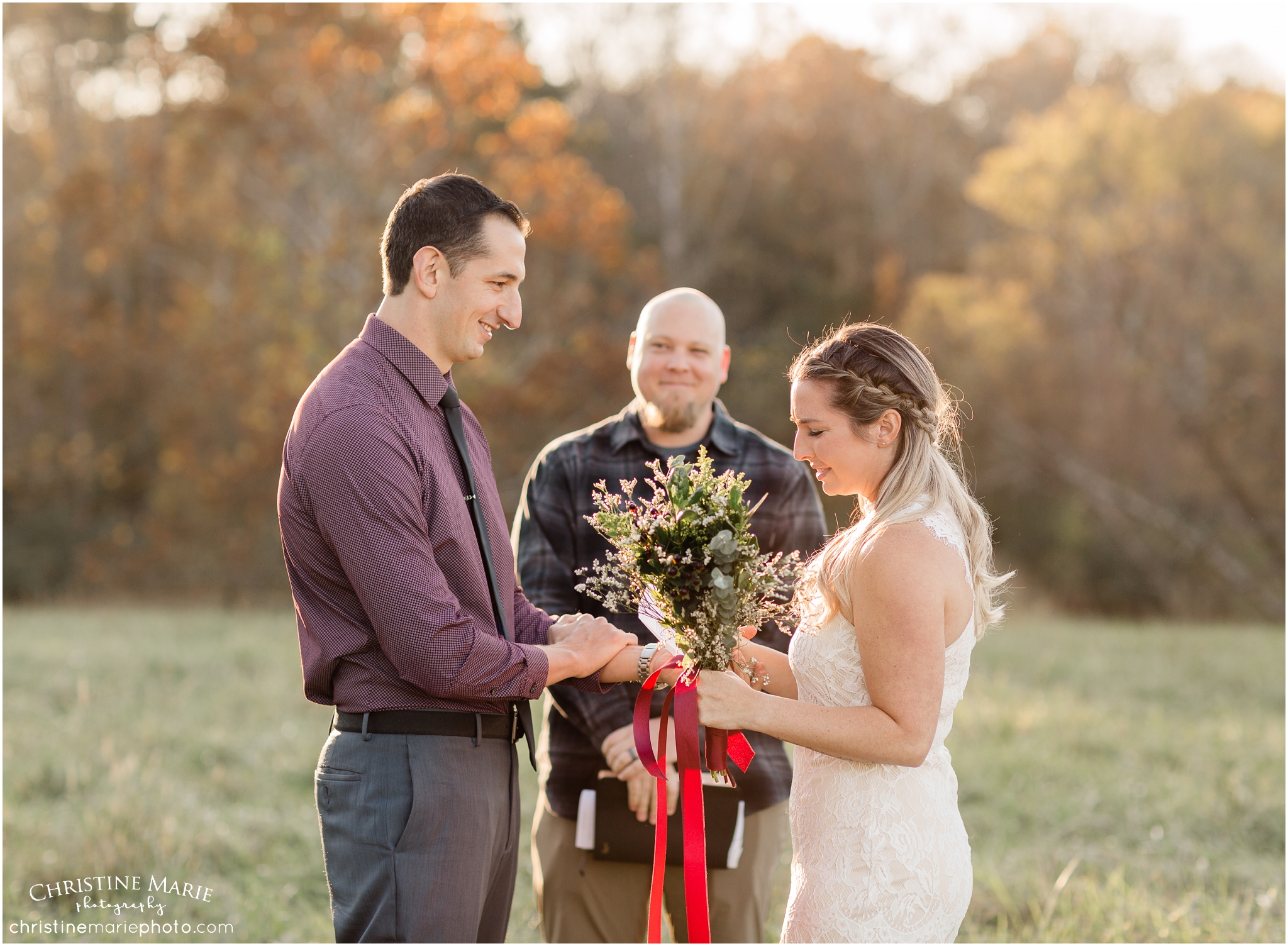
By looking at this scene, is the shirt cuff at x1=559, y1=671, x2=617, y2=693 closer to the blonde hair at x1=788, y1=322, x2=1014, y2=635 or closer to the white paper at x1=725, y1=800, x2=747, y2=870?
the blonde hair at x1=788, y1=322, x2=1014, y2=635

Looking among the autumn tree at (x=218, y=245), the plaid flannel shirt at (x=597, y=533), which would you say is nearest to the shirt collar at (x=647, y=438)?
the plaid flannel shirt at (x=597, y=533)

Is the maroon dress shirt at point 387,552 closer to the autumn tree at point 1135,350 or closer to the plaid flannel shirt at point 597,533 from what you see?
the plaid flannel shirt at point 597,533

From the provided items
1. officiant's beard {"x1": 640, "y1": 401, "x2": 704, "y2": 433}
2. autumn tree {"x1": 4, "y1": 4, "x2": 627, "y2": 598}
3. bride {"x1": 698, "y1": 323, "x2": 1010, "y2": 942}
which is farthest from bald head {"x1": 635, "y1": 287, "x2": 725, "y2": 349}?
autumn tree {"x1": 4, "y1": 4, "x2": 627, "y2": 598}

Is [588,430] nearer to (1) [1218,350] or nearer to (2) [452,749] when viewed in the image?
(2) [452,749]

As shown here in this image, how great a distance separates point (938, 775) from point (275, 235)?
2244cm

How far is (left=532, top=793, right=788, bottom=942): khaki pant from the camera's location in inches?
159

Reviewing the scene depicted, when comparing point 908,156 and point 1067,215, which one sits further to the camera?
point 908,156

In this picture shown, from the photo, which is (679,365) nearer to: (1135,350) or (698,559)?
(698,559)

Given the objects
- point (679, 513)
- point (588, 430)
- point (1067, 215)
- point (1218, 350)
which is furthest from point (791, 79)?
point (679, 513)

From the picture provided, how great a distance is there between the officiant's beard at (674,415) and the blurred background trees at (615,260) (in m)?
12.0

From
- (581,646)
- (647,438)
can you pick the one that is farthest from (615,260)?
(581,646)

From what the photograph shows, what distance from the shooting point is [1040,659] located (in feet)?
42.9

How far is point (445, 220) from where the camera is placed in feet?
9.55

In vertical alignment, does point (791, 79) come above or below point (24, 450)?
above
